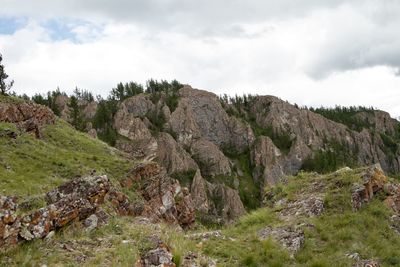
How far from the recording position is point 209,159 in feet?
544

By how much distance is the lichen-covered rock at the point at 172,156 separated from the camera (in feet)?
493

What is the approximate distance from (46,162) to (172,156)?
11568 centimetres

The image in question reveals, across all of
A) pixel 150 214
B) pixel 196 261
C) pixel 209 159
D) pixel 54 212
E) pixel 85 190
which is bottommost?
pixel 150 214

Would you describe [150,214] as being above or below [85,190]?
below

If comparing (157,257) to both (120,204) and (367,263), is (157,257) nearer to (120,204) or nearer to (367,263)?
(367,263)

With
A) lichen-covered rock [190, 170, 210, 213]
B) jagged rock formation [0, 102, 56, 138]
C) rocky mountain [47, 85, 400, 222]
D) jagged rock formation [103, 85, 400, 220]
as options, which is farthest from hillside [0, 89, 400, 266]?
jagged rock formation [103, 85, 400, 220]

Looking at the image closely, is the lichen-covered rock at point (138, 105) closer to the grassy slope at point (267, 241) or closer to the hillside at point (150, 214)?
the hillside at point (150, 214)

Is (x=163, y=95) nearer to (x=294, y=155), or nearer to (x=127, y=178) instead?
(x=294, y=155)

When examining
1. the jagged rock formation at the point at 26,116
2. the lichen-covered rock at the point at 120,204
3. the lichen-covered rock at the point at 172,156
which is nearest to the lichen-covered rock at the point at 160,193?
the lichen-covered rock at the point at 120,204

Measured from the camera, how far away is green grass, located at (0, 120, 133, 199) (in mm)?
30328

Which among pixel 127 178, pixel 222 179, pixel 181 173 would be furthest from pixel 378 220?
pixel 222 179

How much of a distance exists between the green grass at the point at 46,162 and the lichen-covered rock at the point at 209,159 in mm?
113445

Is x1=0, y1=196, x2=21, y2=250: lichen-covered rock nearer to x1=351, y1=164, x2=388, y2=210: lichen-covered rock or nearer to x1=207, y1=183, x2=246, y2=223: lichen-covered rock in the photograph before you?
x1=351, y1=164, x2=388, y2=210: lichen-covered rock

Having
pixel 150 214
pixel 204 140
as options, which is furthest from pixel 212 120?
pixel 150 214
